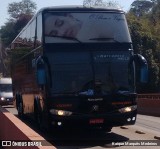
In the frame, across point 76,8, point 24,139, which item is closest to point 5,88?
point 76,8

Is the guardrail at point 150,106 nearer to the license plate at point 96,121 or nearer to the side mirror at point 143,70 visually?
the side mirror at point 143,70

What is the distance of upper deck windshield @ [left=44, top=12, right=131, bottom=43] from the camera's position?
12828 millimetres

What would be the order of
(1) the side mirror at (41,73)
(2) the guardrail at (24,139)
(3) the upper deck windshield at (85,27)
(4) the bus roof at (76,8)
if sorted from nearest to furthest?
1. (2) the guardrail at (24,139)
2. (1) the side mirror at (41,73)
3. (3) the upper deck windshield at (85,27)
4. (4) the bus roof at (76,8)

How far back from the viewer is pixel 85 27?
42.7 feet

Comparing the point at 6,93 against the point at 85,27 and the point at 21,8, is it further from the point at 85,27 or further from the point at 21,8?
the point at 21,8

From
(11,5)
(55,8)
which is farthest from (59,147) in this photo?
(11,5)

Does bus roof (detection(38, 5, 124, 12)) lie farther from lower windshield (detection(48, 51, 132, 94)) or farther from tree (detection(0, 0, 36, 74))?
tree (detection(0, 0, 36, 74))

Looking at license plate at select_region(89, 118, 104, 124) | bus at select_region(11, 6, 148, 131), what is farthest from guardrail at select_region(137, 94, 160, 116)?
license plate at select_region(89, 118, 104, 124)

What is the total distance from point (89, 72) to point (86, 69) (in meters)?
0.11

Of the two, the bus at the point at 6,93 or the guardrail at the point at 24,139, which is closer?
the guardrail at the point at 24,139

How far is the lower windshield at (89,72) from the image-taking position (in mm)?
12344

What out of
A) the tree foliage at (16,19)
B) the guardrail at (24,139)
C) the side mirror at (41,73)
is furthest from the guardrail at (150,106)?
the tree foliage at (16,19)

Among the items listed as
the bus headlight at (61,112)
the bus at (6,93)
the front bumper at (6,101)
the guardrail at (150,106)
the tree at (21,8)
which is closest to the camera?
the bus headlight at (61,112)

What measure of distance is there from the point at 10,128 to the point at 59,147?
92.3 inches
